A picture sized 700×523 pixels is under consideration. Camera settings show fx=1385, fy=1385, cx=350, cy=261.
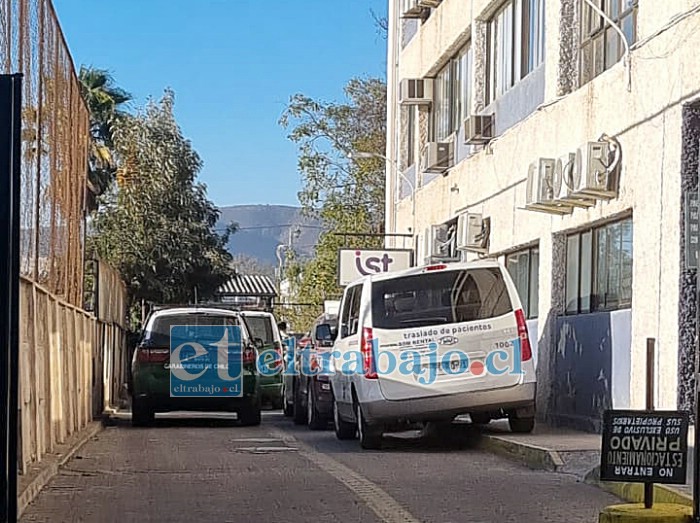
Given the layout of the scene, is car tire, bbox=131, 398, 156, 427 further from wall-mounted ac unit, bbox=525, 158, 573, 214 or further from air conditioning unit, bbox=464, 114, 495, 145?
air conditioning unit, bbox=464, 114, 495, 145

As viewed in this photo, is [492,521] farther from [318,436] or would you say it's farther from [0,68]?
[318,436]

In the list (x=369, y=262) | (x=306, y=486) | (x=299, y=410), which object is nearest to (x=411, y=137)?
(x=369, y=262)

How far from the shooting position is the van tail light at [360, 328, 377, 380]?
15023 millimetres

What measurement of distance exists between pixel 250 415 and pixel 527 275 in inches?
189

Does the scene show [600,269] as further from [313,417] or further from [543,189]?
[313,417]

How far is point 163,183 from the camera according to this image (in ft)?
127

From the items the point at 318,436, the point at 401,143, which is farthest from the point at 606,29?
the point at 401,143

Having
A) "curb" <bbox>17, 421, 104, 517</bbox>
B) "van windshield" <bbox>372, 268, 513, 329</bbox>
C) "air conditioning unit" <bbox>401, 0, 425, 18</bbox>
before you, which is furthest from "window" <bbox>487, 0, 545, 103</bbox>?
"curb" <bbox>17, 421, 104, 517</bbox>

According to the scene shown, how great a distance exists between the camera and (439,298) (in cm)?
1520

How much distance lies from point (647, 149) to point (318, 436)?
247 inches

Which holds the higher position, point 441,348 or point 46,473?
point 441,348

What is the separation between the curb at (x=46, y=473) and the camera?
10.0 meters

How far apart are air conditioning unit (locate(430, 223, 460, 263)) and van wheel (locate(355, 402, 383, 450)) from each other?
1028cm

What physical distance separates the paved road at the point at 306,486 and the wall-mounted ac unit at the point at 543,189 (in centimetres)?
337
